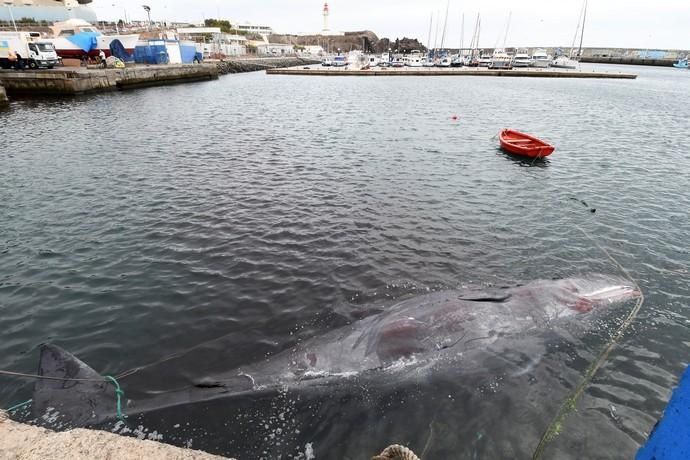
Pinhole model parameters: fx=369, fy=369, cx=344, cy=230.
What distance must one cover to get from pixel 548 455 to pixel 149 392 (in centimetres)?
717

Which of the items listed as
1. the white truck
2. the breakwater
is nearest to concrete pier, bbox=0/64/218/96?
the white truck

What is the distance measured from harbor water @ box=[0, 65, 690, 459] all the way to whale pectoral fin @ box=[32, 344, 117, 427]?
17.1 inches

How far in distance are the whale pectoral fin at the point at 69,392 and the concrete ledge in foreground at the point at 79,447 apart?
7.12 feet

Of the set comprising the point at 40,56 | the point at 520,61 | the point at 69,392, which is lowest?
the point at 69,392

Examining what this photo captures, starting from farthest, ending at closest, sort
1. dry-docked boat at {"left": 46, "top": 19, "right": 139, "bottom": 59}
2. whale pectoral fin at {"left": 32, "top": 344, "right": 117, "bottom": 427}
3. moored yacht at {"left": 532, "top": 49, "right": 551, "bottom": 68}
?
1. moored yacht at {"left": 532, "top": 49, "right": 551, "bottom": 68}
2. dry-docked boat at {"left": 46, "top": 19, "right": 139, "bottom": 59}
3. whale pectoral fin at {"left": 32, "top": 344, "right": 117, "bottom": 427}

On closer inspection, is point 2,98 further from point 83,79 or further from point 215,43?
point 215,43

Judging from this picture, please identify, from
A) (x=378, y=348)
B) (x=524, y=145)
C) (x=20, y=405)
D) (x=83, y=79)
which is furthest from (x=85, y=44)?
(x=378, y=348)

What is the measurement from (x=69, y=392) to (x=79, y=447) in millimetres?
3470

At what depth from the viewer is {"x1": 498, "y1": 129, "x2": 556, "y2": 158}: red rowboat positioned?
21.8 meters

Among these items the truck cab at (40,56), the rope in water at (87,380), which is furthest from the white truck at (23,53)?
the rope in water at (87,380)

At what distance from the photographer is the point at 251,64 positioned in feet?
345

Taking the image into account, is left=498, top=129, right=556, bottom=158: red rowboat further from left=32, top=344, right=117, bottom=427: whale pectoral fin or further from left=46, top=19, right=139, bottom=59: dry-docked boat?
left=46, top=19, right=139, bottom=59: dry-docked boat

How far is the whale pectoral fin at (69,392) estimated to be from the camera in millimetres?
6426

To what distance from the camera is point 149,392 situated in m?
7.07
